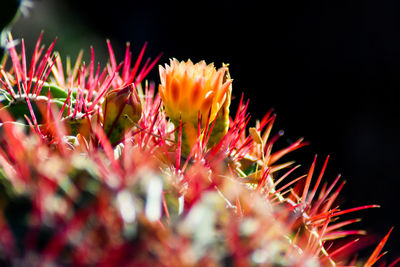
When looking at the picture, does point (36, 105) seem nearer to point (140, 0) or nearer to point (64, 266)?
point (64, 266)

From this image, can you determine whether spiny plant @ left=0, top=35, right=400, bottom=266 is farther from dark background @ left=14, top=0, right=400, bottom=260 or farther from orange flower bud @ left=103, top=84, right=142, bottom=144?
dark background @ left=14, top=0, right=400, bottom=260

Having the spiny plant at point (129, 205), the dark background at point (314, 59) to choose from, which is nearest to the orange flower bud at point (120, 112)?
the spiny plant at point (129, 205)

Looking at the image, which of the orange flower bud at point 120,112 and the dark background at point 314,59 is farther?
the dark background at point 314,59

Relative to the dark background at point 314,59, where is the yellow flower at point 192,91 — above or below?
above

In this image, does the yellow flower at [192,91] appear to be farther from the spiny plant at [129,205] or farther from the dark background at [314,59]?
the dark background at [314,59]

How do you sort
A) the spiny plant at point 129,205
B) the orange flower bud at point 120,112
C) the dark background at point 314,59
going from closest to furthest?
the spiny plant at point 129,205 < the orange flower bud at point 120,112 < the dark background at point 314,59

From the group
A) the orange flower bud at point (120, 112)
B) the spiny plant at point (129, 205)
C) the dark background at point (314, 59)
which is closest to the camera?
the spiny plant at point (129, 205)

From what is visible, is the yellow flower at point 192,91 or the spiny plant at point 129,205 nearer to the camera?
the spiny plant at point 129,205

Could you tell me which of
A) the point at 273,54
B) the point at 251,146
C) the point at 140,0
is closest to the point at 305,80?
the point at 273,54
